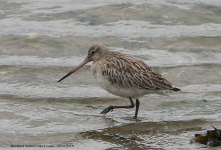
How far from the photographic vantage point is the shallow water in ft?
18.7

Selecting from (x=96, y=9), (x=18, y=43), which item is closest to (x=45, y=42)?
(x=18, y=43)

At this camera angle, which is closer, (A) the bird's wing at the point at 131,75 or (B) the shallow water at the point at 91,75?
(B) the shallow water at the point at 91,75

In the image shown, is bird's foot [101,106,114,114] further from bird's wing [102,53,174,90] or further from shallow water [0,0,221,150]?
bird's wing [102,53,174,90]

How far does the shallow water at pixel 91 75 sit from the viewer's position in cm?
571

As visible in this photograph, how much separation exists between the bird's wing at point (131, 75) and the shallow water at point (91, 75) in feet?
1.99

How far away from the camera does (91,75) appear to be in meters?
8.26

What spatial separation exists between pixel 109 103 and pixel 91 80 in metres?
1.08

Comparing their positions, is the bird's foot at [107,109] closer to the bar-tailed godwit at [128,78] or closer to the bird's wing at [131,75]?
the bar-tailed godwit at [128,78]

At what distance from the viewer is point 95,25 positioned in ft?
34.1

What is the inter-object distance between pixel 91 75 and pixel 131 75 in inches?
82.9

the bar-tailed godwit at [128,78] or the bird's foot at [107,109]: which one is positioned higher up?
the bar-tailed godwit at [128,78]

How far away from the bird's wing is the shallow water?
0.61 meters

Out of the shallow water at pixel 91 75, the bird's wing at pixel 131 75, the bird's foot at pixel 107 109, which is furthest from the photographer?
the bird's foot at pixel 107 109

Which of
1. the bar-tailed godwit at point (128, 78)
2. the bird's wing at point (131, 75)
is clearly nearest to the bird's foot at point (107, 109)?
the bar-tailed godwit at point (128, 78)
